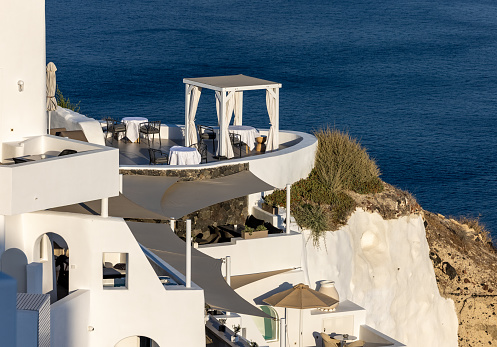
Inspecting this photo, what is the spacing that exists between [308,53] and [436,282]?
115492 millimetres

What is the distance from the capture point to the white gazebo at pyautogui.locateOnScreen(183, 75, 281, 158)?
38.6 meters

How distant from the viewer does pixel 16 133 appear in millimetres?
27047

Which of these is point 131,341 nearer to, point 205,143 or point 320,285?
point 320,285

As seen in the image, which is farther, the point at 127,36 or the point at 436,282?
the point at 127,36

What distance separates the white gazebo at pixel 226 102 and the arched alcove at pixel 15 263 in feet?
45.4

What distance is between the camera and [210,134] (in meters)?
40.4

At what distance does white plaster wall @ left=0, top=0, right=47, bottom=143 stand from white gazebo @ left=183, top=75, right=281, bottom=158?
1179 centimetres

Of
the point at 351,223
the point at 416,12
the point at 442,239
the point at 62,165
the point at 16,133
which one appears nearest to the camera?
the point at 62,165

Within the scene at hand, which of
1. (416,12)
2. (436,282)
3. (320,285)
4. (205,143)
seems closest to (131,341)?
(320,285)

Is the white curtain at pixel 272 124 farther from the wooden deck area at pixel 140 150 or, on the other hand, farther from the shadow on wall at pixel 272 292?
the shadow on wall at pixel 272 292

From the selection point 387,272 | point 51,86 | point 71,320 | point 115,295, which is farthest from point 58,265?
point 387,272

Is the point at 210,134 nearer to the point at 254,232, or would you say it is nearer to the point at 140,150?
the point at 140,150

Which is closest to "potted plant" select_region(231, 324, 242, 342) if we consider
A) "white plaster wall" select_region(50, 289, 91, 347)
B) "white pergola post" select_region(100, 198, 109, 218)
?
"white plaster wall" select_region(50, 289, 91, 347)

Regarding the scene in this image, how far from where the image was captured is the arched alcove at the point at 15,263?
25172mm
